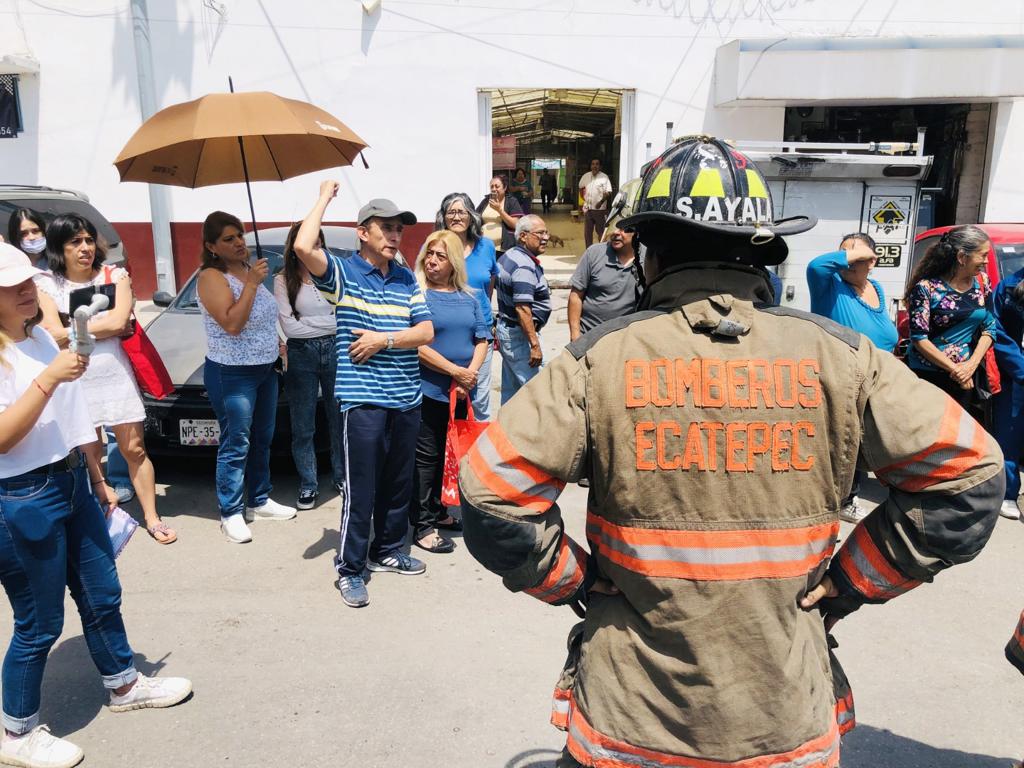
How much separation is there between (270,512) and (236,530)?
349mm

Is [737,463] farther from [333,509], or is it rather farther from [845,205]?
[845,205]

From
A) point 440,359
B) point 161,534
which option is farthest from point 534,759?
point 161,534

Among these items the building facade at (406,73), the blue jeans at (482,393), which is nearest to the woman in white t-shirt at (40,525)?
the blue jeans at (482,393)

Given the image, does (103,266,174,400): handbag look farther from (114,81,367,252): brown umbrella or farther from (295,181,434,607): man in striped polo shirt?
(295,181,434,607): man in striped polo shirt

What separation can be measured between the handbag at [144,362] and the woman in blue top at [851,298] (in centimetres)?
397

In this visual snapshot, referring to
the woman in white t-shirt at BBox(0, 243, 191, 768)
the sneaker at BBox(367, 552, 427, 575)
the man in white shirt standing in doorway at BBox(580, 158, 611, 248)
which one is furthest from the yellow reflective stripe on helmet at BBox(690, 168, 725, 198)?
the man in white shirt standing in doorway at BBox(580, 158, 611, 248)

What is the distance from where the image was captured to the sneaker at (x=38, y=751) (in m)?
2.91

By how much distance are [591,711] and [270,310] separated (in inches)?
147

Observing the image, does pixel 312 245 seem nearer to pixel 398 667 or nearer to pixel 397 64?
pixel 398 667

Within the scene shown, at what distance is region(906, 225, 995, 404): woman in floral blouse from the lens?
16.8 feet

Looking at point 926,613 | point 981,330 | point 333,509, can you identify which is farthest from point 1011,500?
point 333,509

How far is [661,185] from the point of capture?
176 cm

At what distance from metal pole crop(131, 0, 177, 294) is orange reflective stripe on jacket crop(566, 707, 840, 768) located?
425 inches

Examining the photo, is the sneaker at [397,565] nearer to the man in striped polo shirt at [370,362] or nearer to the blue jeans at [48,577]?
the man in striped polo shirt at [370,362]
